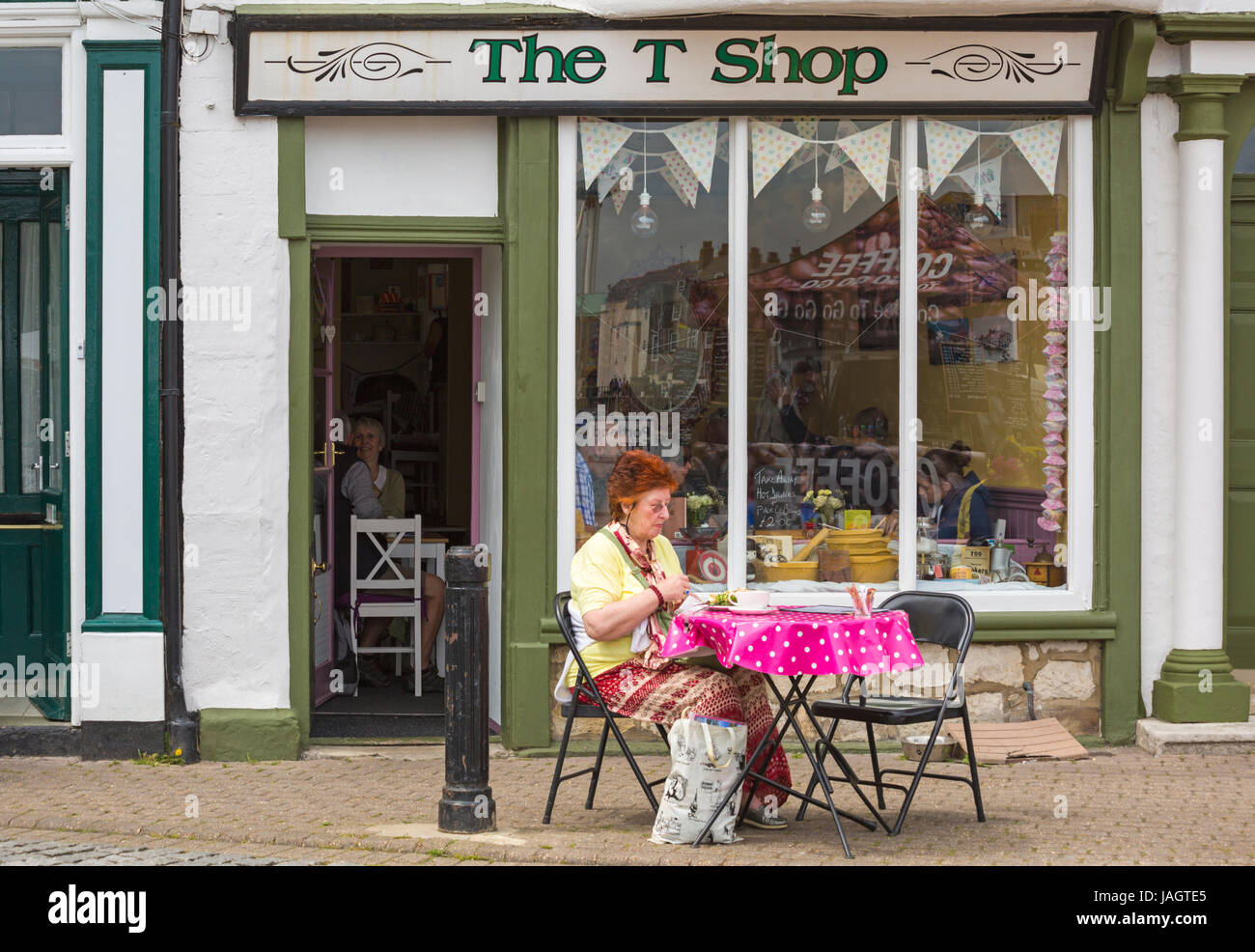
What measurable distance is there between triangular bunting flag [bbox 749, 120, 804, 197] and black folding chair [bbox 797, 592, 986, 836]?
2.49 meters

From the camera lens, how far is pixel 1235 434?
8.62m

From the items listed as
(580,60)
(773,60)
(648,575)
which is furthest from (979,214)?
(648,575)

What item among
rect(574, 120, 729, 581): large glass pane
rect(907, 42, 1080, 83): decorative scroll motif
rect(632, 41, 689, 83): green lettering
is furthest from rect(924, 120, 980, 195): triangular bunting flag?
rect(632, 41, 689, 83): green lettering

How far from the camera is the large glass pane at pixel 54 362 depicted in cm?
822

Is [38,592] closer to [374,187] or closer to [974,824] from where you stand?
[374,187]

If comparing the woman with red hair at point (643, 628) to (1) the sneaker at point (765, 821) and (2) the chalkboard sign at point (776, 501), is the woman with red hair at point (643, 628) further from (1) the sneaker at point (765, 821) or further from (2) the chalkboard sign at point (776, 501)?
(2) the chalkboard sign at point (776, 501)

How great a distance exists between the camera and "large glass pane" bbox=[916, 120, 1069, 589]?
8.29 meters

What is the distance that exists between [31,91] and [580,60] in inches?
111

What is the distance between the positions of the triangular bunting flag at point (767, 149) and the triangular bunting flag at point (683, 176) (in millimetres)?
239

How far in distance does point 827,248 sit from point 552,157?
154 cm

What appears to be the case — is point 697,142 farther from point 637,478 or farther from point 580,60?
point 637,478

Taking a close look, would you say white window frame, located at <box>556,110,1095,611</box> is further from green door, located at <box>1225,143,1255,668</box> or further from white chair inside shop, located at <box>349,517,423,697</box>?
white chair inside shop, located at <box>349,517,423,697</box>

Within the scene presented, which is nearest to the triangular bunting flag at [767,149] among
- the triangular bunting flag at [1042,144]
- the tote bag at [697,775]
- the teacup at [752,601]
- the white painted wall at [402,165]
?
the triangular bunting flag at [1042,144]

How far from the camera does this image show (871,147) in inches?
324
